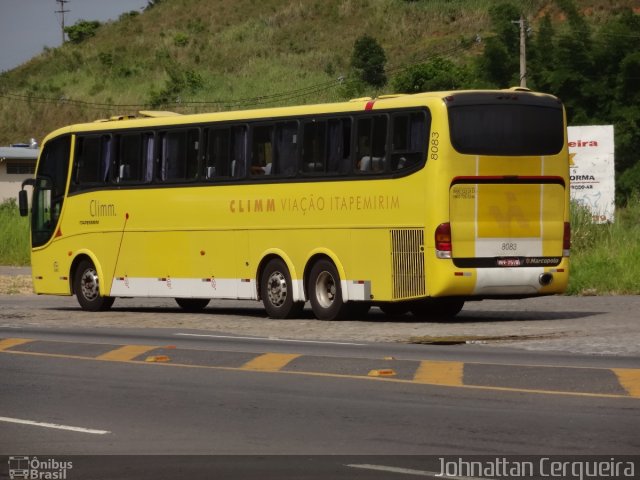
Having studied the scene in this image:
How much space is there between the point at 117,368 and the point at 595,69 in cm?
4321

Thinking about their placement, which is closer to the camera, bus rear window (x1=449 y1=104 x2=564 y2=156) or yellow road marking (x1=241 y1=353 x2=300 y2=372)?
yellow road marking (x1=241 y1=353 x2=300 y2=372)

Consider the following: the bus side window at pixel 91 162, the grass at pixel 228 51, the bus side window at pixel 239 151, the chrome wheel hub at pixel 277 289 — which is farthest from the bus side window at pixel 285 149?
the grass at pixel 228 51

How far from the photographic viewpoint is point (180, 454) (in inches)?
416

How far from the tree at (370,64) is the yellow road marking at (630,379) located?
7395 centimetres

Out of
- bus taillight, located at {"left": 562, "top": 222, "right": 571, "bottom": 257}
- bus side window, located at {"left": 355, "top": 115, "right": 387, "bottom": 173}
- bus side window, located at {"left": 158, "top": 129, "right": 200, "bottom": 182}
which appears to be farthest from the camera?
bus side window, located at {"left": 158, "top": 129, "right": 200, "bottom": 182}

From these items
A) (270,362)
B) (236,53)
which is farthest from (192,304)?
(236,53)

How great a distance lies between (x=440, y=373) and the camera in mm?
15328

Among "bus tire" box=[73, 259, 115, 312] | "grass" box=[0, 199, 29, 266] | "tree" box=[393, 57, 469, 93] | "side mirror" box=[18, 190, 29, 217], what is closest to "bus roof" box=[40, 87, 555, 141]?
"side mirror" box=[18, 190, 29, 217]

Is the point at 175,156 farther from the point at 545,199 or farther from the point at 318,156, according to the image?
the point at 545,199

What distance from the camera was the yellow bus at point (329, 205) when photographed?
75.2 ft

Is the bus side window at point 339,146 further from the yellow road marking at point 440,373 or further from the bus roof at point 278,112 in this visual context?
the yellow road marking at point 440,373

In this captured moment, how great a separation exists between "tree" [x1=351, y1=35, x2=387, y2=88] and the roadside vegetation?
163 feet

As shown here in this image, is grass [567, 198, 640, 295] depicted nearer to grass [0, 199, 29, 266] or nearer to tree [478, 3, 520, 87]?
grass [0, 199, 29, 266]

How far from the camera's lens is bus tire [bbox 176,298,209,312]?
2930 cm
